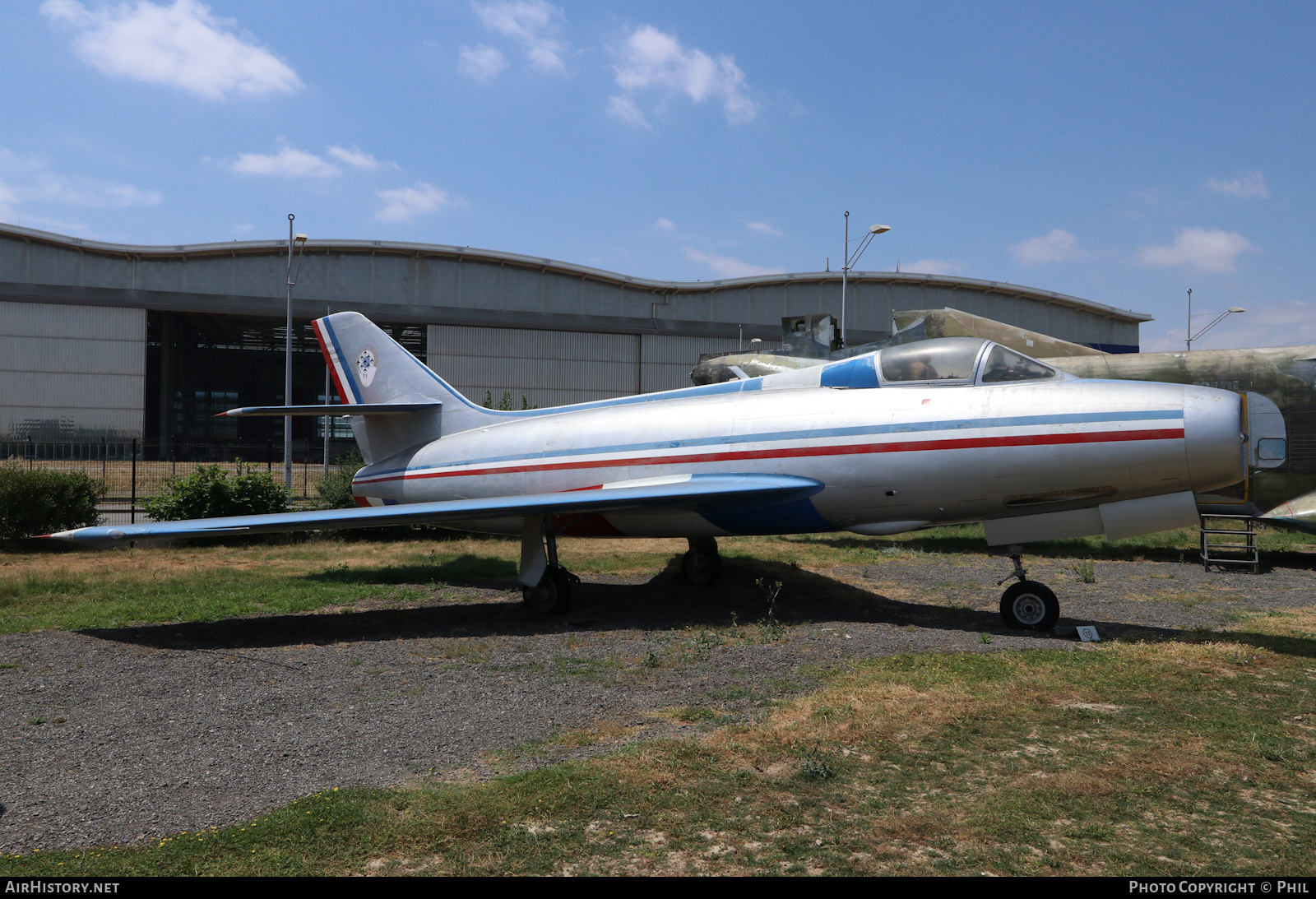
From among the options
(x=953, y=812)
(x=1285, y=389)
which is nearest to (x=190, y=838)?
(x=953, y=812)

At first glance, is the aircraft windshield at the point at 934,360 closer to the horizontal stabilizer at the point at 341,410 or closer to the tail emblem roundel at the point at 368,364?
the horizontal stabilizer at the point at 341,410

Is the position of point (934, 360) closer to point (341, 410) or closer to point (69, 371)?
point (341, 410)

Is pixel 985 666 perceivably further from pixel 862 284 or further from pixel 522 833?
pixel 862 284

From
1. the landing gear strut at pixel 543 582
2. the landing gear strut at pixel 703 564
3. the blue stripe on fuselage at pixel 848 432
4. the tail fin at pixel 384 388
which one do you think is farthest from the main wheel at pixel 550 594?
the tail fin at pixel 384 388

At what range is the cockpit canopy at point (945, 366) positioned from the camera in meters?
8.87

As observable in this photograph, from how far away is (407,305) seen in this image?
41.6 m

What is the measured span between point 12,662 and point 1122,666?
414 inches

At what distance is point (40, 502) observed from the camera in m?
15.6

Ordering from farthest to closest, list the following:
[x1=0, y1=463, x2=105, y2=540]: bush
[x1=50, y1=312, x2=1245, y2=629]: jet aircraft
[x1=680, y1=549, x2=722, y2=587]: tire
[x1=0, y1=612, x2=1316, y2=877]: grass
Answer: [x1=0, y1=463, x2=105, y2=540]: bush
[x1=680, y1=549, x2=722, y2=587]: tire
[x1=50, y1=312, x2=1245, y2=629]: jet aircraft
[x1=0, y1=612, x2=1316, y2=877]: grass

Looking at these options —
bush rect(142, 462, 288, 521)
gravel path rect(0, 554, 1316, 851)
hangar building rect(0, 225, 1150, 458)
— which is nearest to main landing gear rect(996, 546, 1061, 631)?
gravel path rect(0, 554, 1316, 851)

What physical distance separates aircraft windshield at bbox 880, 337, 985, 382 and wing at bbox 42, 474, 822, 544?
5.58 feet

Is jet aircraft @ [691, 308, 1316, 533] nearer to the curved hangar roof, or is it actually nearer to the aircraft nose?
the aircraft nose

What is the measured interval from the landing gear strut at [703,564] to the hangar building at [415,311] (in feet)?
83.6

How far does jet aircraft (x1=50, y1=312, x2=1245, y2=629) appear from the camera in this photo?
8.01 metres
